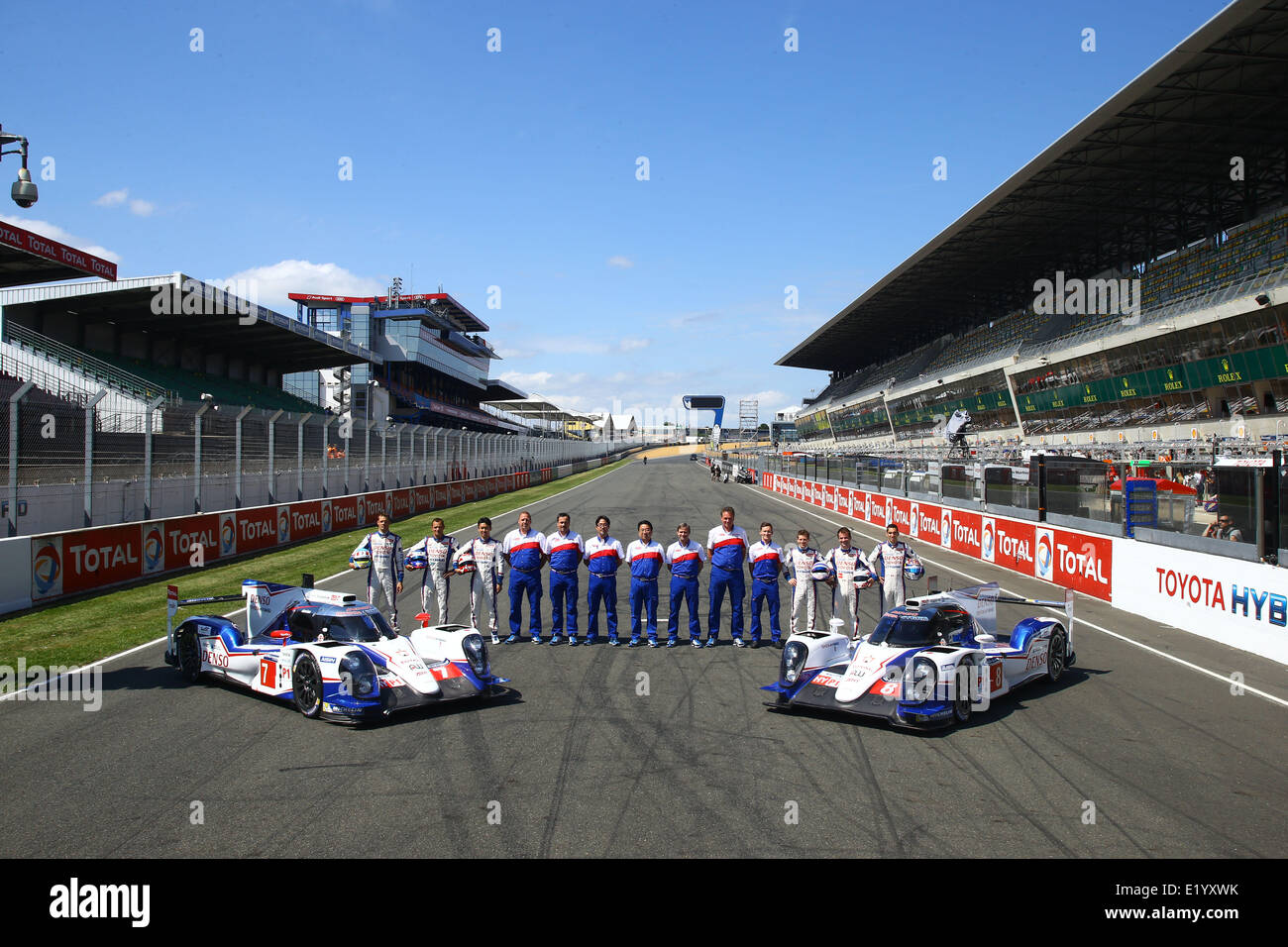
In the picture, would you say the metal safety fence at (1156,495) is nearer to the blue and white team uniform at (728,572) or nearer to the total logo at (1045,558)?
the total logo at (1045,558)

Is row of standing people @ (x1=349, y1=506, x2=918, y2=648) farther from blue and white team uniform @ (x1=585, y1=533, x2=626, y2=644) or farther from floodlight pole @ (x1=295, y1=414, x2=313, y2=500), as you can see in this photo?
floodlight pole @ (x1=295, y1=414, x2=313, y2=500)

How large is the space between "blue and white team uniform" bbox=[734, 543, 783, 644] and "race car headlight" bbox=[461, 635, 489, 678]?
12.8 feet

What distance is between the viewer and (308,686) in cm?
820

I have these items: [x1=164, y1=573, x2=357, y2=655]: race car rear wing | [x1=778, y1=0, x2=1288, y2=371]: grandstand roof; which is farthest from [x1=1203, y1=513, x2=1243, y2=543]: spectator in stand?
[x1=778, y1=0, x2=1288, y2=371]: grandstand roof

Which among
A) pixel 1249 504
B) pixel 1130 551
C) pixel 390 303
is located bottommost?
pixel 1130 551

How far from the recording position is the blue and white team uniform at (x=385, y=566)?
11.5 meters

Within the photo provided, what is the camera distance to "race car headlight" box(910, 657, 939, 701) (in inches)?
311

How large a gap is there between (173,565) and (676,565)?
11.1m

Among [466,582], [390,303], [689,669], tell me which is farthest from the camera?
[390,303]

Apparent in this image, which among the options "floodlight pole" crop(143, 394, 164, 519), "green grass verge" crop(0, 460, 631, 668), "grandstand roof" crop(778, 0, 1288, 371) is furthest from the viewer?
"grandstand roof" crop(778, 0, 1288, 371)
